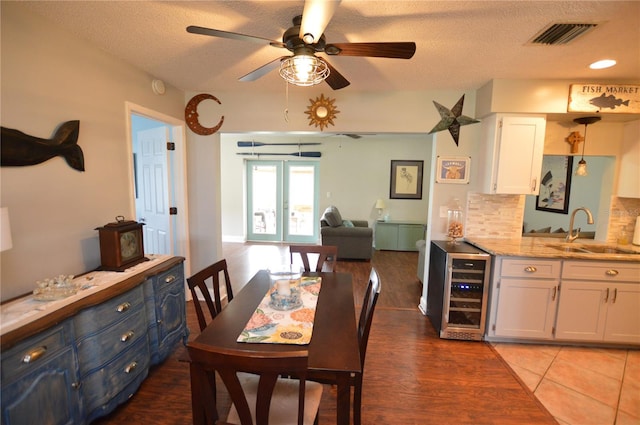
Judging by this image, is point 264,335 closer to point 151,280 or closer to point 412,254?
point 151,280

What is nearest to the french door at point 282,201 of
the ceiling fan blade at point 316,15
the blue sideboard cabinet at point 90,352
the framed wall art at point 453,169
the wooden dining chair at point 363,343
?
the framed wall art at point 453,169

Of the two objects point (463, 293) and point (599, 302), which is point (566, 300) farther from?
point (463, 293)

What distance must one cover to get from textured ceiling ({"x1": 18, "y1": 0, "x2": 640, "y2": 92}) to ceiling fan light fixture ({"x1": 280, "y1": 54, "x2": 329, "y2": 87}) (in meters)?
0.31

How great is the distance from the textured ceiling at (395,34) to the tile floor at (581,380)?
246 centimetres

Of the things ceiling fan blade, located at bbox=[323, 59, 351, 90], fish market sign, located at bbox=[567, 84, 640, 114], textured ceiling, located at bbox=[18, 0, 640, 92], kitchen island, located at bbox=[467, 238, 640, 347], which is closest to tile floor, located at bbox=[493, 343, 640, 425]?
kitchen island, located at bbox=[467, 238, 640, 347]

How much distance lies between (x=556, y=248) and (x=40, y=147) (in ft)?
13.5

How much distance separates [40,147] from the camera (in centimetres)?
162

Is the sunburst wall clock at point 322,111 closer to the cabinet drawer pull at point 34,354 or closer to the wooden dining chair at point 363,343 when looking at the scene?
the wooden dining chair at point 363,343

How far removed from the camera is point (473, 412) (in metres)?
1.77

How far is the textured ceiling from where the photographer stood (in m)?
1.54

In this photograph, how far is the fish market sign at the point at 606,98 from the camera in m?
2.41

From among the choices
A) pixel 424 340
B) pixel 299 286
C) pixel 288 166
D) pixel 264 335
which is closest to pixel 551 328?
pixel 424 340

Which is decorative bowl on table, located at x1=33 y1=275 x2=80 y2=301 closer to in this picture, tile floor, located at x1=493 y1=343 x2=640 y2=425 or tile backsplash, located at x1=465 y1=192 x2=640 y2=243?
tile floor, located at x1=493 y1=343 x2=640 y2=425

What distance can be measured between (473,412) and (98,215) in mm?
3004
